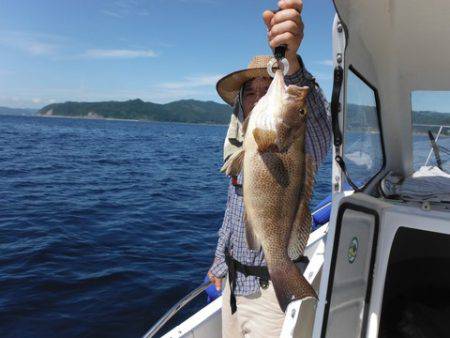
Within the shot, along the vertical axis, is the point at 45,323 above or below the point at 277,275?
below

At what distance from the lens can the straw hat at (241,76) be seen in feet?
9.48

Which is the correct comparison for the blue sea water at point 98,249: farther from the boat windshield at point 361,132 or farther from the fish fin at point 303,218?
the fish fin at point 303,218

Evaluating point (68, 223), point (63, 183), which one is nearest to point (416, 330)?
point (68, 223)

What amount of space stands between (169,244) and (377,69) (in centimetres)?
781

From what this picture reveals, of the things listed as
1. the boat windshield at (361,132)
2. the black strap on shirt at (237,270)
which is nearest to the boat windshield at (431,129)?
the boat windshield at (361,132)

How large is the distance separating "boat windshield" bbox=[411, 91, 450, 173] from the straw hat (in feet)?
6.51

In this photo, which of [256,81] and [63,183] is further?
[63,183]

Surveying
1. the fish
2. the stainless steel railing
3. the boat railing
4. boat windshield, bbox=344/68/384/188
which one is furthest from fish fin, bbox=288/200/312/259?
the boat railing

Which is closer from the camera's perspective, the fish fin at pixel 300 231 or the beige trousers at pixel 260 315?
the fish fin at pixel 300 231

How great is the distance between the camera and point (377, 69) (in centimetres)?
373

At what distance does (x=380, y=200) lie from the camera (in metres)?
3.13

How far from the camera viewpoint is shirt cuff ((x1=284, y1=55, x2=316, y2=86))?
2.38 meters

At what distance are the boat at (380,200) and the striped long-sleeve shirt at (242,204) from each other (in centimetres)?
10

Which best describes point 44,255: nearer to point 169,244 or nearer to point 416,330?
point 169,244
